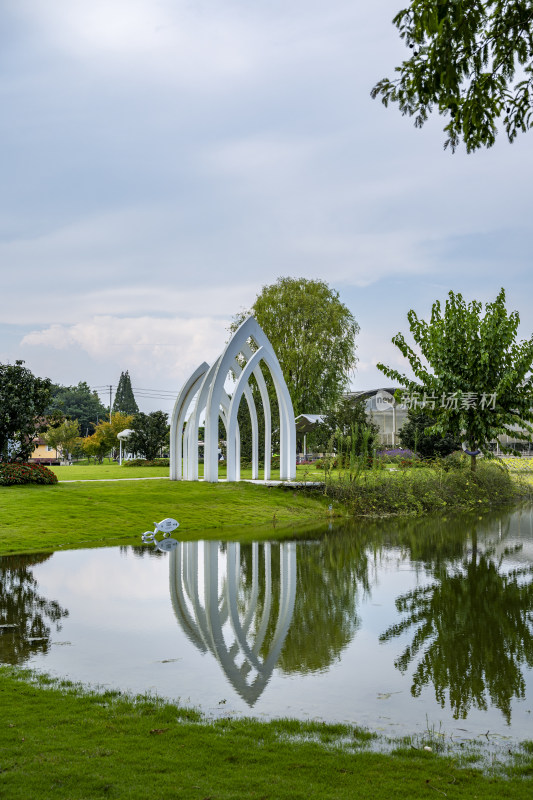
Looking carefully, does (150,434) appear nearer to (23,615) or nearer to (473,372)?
(473,372)

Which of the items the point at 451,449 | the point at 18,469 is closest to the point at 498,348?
the point at 451,449

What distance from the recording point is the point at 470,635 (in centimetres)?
838

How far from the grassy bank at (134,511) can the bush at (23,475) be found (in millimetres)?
424

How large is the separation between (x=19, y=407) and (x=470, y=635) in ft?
61.4

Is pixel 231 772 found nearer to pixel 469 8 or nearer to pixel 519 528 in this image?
pixel 469 8

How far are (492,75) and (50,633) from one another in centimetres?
771

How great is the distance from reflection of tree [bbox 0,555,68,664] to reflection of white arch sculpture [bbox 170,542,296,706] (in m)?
1.63

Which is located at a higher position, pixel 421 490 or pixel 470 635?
pixel 421 490

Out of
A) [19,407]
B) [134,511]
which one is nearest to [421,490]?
[134,511]

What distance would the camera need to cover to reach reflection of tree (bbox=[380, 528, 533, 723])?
21.5 ft

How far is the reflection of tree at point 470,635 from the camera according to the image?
6566mm

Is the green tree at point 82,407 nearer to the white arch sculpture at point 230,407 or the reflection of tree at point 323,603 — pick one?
the white arch sculpture at point 230,407

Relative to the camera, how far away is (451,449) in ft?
123

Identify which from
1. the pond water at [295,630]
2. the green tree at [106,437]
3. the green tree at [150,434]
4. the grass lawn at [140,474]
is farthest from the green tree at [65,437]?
the pond water at [295,630]
